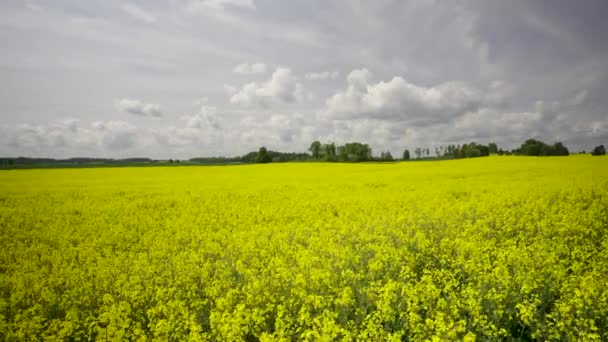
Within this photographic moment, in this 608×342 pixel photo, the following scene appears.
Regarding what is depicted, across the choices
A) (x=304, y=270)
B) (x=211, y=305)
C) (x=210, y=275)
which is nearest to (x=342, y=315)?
(x=304, y=270)

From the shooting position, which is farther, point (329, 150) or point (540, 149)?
point (329, 150)

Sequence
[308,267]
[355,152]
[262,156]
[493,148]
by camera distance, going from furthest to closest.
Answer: [493,148] < [355,152] < [262,156] < [308,267]

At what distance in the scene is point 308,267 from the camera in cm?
718

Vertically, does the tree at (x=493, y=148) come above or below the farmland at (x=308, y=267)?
above

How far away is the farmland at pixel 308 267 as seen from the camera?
4902 millimetres

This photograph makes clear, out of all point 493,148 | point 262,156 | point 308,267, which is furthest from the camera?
point 493,148

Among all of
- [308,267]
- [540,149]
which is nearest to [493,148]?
[540,149]

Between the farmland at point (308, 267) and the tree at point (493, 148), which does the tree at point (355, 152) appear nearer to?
the tree at point (493, 148)

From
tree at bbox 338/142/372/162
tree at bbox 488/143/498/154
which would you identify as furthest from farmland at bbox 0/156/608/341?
tree at bbox 488/143/498/154

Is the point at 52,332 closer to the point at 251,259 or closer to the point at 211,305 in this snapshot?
the point at 211,305

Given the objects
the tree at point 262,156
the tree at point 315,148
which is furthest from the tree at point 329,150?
the tree at point 262,156

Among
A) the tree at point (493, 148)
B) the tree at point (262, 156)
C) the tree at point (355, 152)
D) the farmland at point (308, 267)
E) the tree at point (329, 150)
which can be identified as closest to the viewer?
the farmland at point (308, 267)

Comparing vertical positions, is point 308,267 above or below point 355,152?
below

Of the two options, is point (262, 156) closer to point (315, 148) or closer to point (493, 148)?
point (315, 148)
